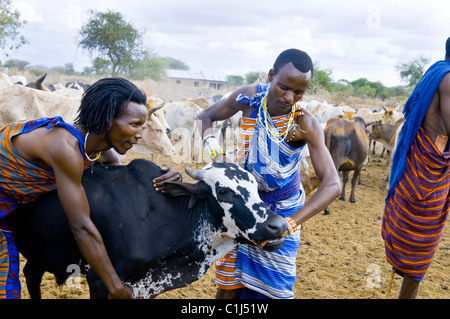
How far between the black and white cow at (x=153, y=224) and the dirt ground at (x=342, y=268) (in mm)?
1021

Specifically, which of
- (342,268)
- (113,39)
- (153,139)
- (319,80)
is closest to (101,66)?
(113,39)

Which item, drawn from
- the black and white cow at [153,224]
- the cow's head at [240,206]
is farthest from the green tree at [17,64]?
the cow's head at [240,206]

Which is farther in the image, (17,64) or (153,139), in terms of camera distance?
(17,64)

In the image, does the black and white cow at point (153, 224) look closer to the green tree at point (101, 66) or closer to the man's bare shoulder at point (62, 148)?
the man's bare shoulder at point (62, 148)

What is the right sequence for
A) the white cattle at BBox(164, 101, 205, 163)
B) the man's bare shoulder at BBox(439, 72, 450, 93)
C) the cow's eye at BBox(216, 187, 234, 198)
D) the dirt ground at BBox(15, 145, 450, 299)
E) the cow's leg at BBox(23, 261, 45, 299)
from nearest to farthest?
the cow's eye at BBox(216, 187, 234, 198) < the man's bare shoulder at BBox(439, 72, 450, 93) < the cow's leg at BBox(23, 261, 45, 299) < the dirt ground at BBox(15, 145, 450, 299) < the white cattle at BBox(164, 101, 205, 163)

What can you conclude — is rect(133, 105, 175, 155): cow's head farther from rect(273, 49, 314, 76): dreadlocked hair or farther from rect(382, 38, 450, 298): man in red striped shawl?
rect(273, 49, 314, 76): dreadlocked hair

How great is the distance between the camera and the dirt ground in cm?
437

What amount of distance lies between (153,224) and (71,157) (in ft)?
2.46

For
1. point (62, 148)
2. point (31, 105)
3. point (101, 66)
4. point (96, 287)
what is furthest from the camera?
point (101, 66)

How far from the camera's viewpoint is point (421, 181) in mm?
2998

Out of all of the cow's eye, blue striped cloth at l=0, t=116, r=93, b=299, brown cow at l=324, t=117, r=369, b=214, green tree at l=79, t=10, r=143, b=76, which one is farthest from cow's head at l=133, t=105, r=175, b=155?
green tree at l=79, t=10, r=143, b=76

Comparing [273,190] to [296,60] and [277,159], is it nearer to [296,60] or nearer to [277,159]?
[277,159]

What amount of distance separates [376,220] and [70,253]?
6.35 metres
